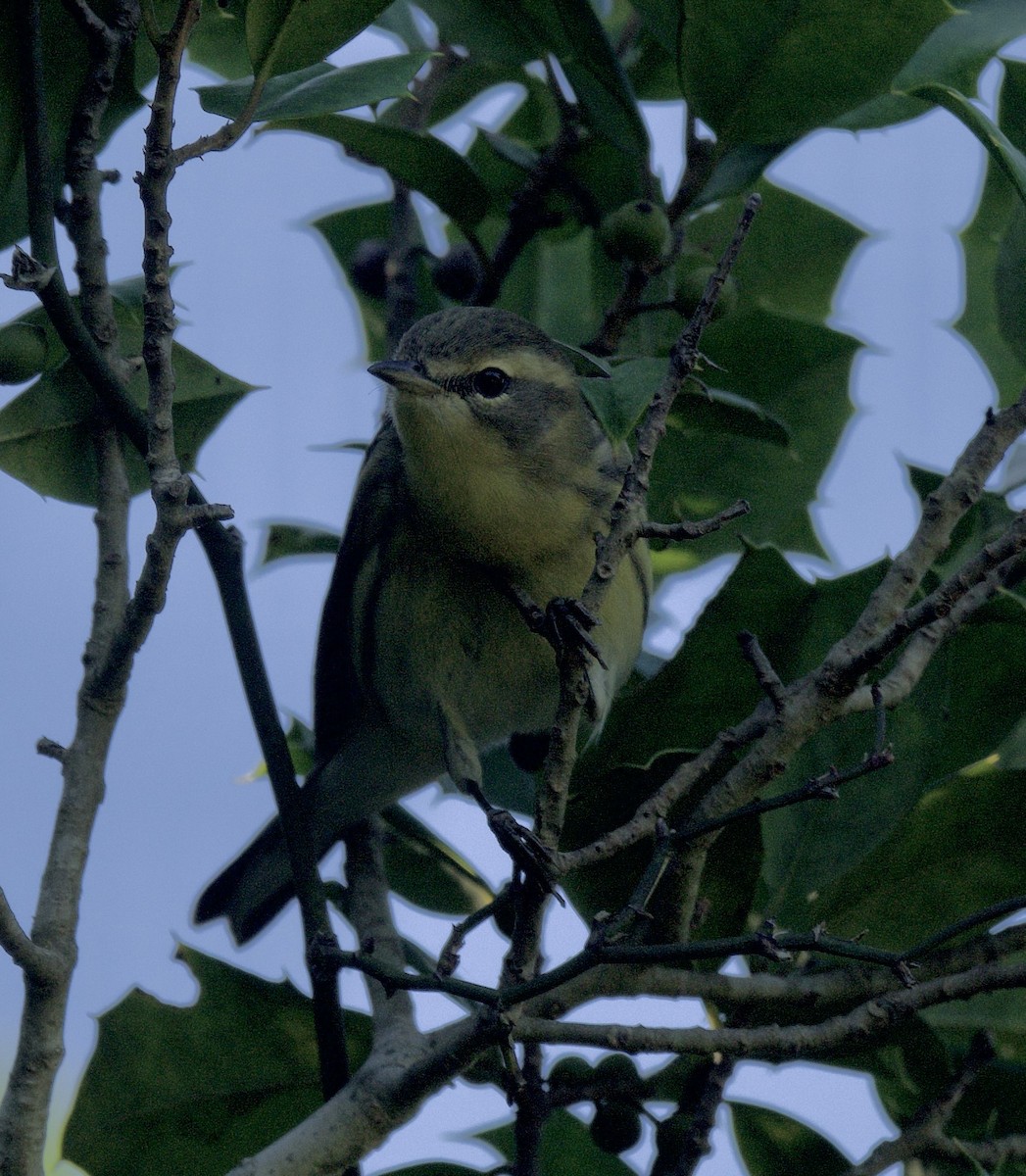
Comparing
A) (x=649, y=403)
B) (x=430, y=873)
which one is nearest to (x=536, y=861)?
(x=649, y=403)

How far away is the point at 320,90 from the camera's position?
2.25 m

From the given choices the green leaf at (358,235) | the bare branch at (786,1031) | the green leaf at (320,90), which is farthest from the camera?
the green leaf at (358,235)

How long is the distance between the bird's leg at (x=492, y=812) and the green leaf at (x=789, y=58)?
1320 mm

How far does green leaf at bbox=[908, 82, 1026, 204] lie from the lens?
86.4 inches

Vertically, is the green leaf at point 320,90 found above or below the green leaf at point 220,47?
below

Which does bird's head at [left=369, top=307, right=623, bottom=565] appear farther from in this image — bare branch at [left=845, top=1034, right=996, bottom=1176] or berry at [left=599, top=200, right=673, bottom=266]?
bare branch at [left=845, top=1034, right=996, bottom=1176]

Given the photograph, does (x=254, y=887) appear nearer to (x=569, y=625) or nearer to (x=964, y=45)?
(x=569, y=625)

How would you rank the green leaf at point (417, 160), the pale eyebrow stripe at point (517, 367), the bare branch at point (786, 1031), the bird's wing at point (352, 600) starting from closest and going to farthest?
the bare branch at point (786, 1031) < the green leaf at point (417, 160) < the pale eyebrow stripe at point (517, 367) < the bird's wing at point (352, 600)

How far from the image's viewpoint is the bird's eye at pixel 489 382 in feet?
10.2

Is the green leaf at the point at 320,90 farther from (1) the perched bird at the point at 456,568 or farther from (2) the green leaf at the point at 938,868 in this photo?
(2) the green leaf at the point at 938,868

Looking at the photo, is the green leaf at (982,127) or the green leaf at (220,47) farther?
the green leaf at (220,47)

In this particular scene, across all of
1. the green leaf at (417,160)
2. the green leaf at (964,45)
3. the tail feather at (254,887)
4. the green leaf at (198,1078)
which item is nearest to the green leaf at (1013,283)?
the green leaf at (964,45)

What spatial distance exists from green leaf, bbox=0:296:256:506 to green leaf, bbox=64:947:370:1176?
2.72ft

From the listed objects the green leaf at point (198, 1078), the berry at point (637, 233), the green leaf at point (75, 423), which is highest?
the berry at point (637, 233)
